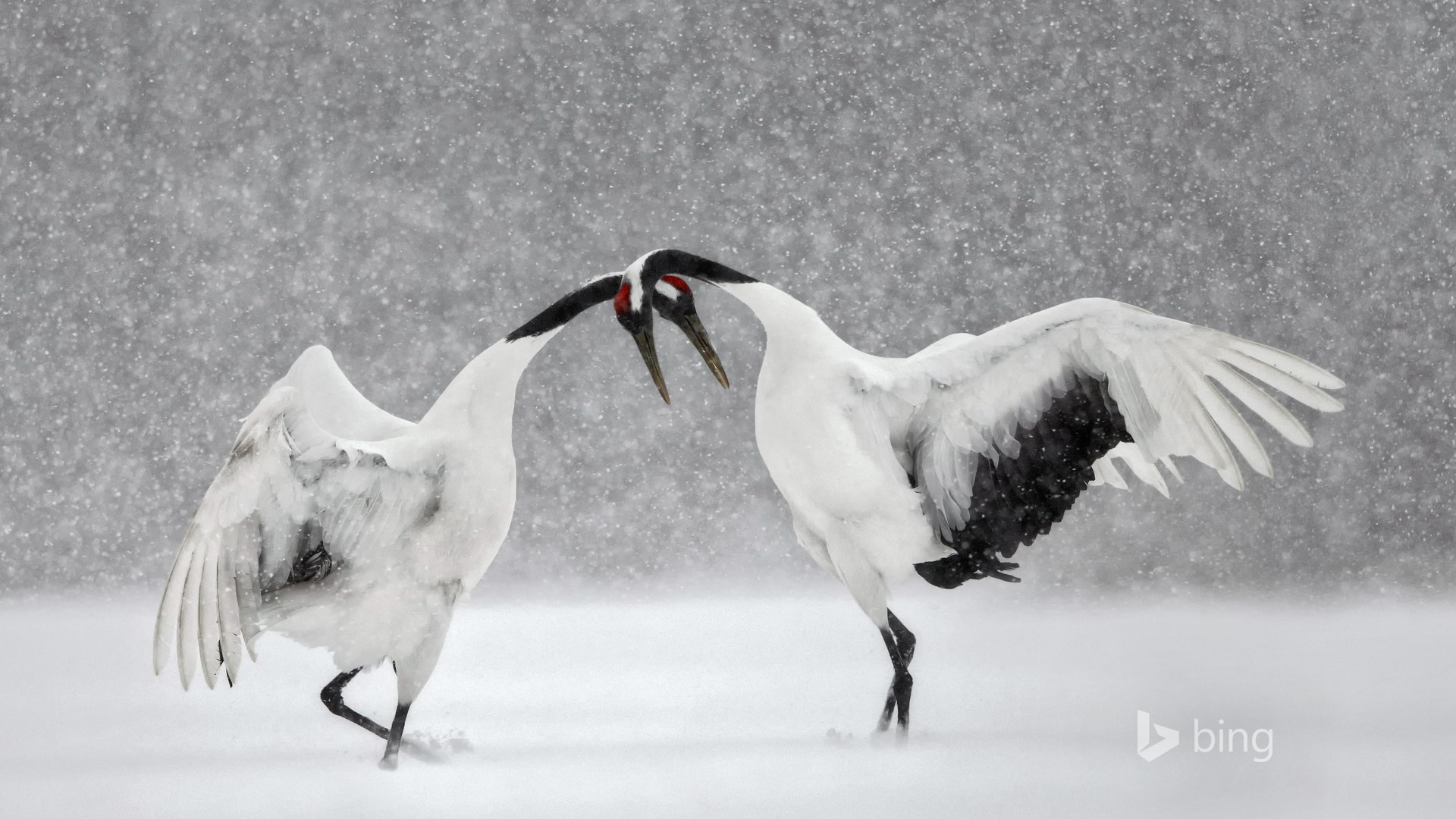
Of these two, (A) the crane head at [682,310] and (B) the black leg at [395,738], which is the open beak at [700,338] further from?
(B) the black leg at [395,738]

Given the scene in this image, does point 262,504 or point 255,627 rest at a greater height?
point 262,504

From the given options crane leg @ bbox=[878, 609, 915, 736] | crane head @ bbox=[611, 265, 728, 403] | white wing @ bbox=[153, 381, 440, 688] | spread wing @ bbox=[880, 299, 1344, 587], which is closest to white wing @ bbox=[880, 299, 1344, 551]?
spread wing @ bbox=[880, 299, 1344, 587]

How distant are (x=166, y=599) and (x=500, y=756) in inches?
19.6

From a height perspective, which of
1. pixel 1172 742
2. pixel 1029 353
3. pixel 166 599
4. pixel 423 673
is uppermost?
pixel 1029 353

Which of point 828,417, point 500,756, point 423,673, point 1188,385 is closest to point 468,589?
point 423,673

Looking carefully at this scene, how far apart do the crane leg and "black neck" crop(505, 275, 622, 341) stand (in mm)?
576

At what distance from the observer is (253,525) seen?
60.9 inches

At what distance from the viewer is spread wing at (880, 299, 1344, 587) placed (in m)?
1.61

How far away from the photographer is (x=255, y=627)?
5.14 feet

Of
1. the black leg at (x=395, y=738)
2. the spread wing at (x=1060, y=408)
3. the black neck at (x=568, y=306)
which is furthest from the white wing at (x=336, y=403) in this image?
the spread wing at (x=1060, y=408)

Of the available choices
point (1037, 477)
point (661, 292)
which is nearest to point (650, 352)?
point (661, 292)

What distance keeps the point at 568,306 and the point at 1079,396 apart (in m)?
0.67

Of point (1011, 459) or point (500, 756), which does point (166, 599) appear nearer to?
point (500, 756)

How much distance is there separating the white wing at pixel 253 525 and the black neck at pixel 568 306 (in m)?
0.26
